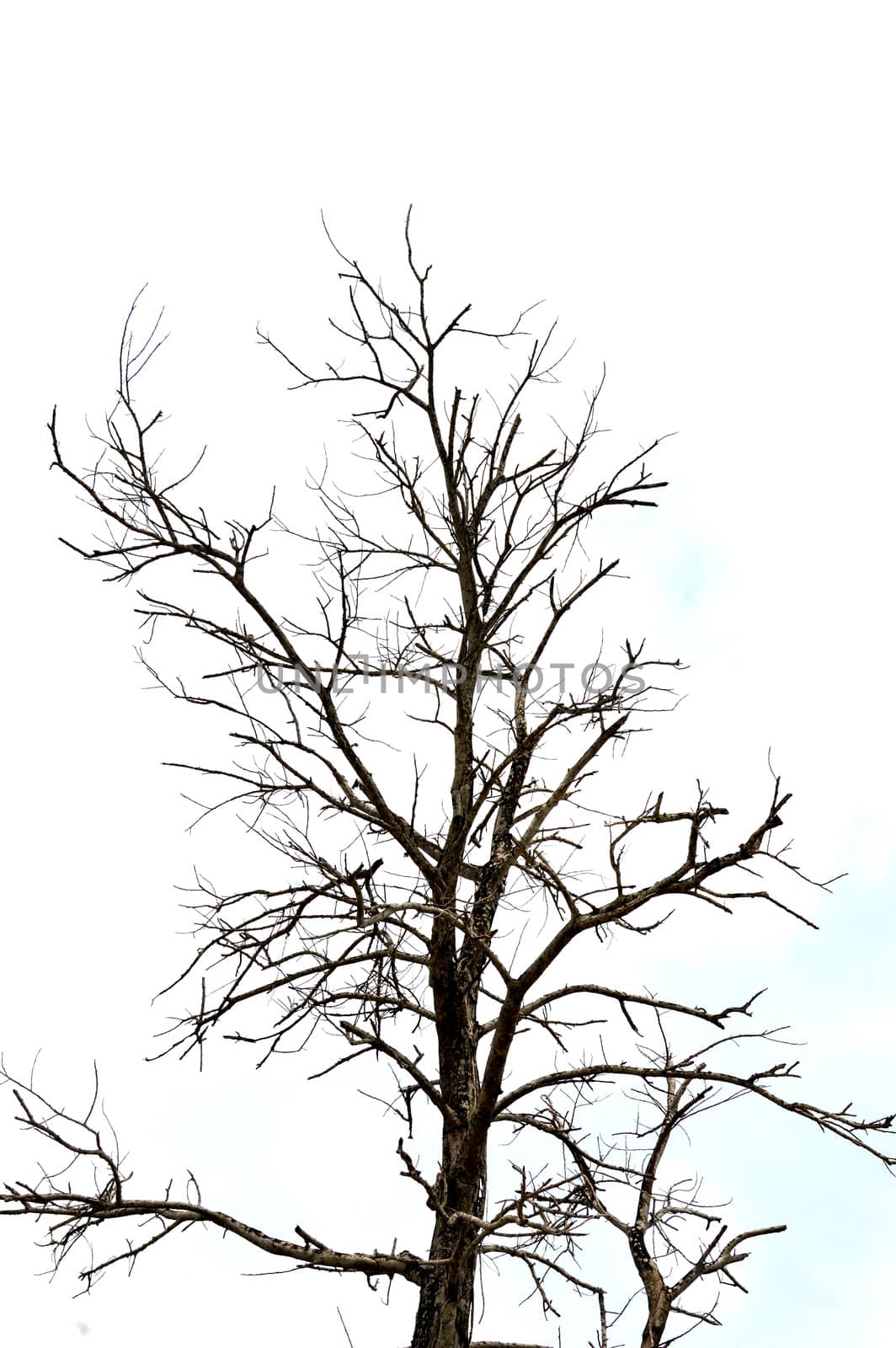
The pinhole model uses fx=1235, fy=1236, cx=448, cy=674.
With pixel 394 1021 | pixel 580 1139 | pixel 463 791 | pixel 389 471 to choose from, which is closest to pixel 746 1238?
pixel 580 1139

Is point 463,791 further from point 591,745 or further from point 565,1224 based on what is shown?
point 565,1224

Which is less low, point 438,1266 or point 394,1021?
point 394,1021

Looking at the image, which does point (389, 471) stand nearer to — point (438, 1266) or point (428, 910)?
point (428, 910)

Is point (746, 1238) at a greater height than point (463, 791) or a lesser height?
lesser

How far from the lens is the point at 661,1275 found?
6.60 metres

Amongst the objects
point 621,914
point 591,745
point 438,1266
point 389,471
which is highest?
point 389,471

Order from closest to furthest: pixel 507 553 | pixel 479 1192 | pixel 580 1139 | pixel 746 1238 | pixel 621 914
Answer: pixel 621 914
pixel 479 1192
pixel 580 1139
pixel 507 553
pixel 746 1238

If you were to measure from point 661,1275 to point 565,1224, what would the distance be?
1.93 m

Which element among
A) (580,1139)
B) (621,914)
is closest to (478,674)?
(621,914)

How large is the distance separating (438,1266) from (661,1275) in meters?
1.85

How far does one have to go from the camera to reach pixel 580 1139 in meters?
5.86

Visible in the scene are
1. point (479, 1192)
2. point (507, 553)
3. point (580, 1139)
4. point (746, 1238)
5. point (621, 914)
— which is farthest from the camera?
point (746, 1238)

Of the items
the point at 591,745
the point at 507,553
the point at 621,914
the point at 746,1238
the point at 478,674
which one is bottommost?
the point at 746,1238

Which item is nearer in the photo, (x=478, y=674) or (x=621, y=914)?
(x=621, y=914)
